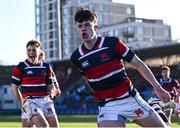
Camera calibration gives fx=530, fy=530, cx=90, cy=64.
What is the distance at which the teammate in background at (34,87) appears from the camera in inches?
444

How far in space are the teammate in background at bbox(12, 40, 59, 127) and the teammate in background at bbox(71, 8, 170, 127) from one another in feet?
12.7

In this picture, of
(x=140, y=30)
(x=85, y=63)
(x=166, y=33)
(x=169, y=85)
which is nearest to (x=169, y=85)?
(x=169, y=85)

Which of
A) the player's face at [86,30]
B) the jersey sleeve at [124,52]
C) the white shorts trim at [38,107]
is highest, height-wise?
the player's face at [86,30]

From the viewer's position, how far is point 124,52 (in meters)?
7.36

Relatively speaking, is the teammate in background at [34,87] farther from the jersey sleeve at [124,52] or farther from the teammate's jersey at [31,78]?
the jersey sleeve at [124,52]

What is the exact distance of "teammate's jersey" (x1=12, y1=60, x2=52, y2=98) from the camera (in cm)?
1152

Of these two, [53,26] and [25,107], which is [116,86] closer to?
[25,107]

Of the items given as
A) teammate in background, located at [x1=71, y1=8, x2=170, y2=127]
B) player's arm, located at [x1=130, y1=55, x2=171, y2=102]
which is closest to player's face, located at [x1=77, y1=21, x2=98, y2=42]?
teammate in background, located at [x1=71, y1=8, x2=170, y2=127]

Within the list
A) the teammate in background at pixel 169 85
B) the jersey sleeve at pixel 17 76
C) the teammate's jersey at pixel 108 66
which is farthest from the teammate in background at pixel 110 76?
the teammate in background at pixel 169 85

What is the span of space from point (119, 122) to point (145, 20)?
136073 millimetres

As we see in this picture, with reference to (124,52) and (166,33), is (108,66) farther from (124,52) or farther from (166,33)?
(166,33)

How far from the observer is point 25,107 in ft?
37.1

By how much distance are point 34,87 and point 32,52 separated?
2.93 feet

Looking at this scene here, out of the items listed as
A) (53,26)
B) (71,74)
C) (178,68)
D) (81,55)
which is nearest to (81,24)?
(81,55)
